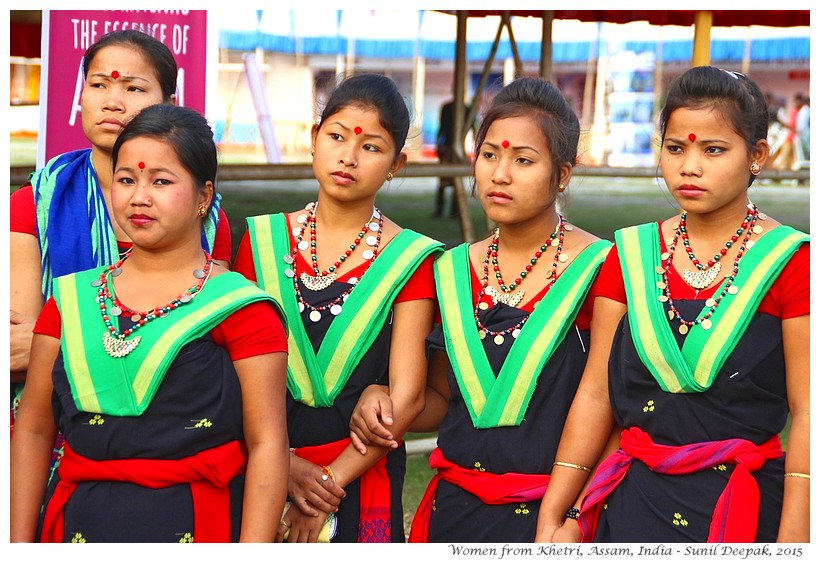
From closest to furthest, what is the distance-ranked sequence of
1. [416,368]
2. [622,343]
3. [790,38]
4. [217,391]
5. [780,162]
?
[217,391] < [622,343] < [416,368] < [780,162] < [790,38]

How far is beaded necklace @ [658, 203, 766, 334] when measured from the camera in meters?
2.31

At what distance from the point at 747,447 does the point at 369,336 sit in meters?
0.95

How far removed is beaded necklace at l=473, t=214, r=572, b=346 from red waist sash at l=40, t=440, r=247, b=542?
68cm

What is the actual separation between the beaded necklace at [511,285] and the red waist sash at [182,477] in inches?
26.8

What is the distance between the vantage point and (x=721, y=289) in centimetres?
232

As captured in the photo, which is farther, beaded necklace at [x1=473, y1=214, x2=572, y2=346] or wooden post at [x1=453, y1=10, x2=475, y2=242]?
wooden post at [x1=453, y1=10, x2=475, y2=242]

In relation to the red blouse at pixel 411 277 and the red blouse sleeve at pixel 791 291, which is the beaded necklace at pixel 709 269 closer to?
the red blouse sleeve at pixel 791 291

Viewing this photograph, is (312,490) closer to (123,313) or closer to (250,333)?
(250,333)

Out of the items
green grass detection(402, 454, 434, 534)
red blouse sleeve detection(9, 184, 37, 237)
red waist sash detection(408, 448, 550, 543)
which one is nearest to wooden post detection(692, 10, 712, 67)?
green grass detection(402, 454, 434, 534)

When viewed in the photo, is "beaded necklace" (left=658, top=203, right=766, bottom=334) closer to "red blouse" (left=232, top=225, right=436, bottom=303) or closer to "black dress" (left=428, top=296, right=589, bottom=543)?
"black dress" (left=428, top=296, right=589, bottom=543)

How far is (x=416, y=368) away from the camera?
2.58m

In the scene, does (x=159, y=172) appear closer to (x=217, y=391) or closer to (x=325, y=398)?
(x=217, y=391)

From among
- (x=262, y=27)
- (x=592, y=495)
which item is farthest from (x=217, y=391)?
(x=262, y=27)

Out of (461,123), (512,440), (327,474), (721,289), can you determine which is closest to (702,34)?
(461,123)
